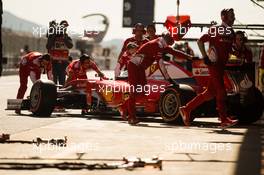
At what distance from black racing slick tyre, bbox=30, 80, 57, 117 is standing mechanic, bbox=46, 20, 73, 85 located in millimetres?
3622

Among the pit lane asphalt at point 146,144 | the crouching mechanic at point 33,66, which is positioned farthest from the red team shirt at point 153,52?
the crouching mechanic at point 33,66

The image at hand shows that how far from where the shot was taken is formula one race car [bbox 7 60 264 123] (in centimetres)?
1187

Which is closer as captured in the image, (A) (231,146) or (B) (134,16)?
(A) (231,146)

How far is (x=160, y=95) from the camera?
1216 cm

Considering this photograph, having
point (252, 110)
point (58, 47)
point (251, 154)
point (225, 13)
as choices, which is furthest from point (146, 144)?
point (58, 47)

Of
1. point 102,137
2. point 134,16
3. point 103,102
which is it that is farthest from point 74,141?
point 134,16

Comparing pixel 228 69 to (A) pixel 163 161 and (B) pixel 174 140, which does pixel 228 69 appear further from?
(A) pixel 163 161

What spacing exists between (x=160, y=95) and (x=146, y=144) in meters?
3.66

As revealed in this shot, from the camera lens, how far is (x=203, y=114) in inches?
465

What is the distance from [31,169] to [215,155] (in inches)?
87.6

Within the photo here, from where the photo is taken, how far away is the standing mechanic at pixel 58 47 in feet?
54.3

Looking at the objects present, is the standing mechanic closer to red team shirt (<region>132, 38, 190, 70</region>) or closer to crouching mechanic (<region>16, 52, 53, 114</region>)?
crouching mechanic (<region>16, 52, 53, 114</region>)

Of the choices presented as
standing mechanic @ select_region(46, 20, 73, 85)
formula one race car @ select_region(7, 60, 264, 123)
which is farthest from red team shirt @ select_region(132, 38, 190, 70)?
standing mechanic @ select_region(46, 20, 73, 85)

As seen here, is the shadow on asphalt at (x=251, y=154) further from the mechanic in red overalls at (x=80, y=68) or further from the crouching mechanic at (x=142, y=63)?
the mechanic in red overalls at (x=80, y=68)
